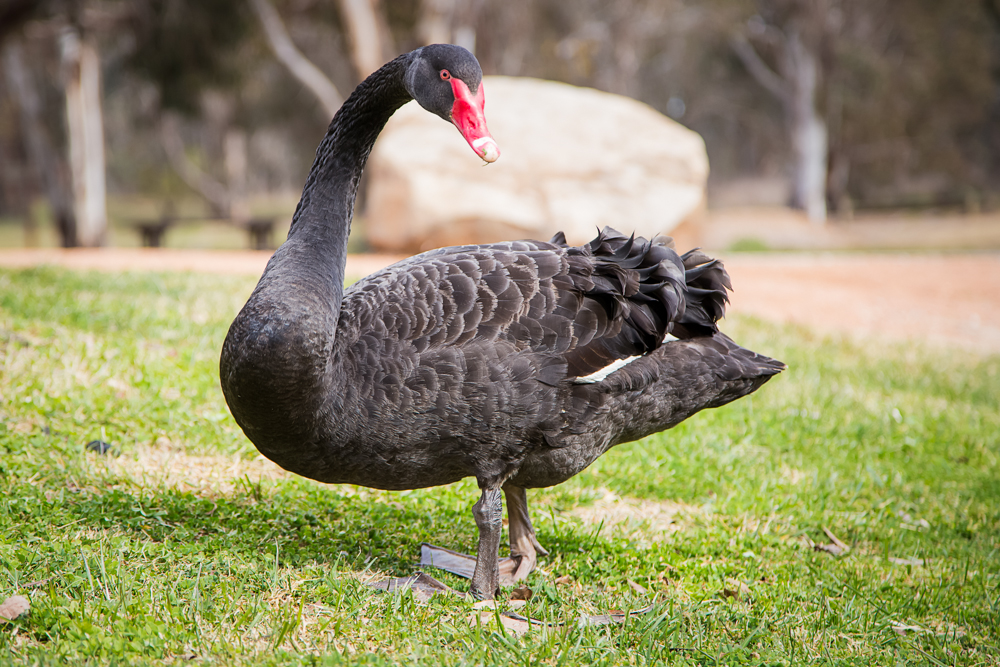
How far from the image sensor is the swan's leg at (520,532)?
334cm

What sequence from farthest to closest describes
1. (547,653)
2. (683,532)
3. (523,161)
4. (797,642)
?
(523,161)
(683,532)
(797,642)
(547,653)

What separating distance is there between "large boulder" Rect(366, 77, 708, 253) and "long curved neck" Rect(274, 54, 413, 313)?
8.43m

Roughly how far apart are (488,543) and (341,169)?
1420 mm

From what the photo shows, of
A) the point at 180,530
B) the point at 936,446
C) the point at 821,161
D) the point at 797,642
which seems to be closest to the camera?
the point at 797,642

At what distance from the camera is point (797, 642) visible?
2.95m

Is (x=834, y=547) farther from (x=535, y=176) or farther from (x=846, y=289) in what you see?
(x=535, y=176)

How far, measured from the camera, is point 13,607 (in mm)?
2496

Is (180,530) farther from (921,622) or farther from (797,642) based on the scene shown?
(921,622)

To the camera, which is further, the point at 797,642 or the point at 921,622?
the point at 921,622

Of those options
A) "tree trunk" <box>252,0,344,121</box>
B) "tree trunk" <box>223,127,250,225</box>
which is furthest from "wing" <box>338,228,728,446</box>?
"tree trunk" <box>223,127,250,225</box>

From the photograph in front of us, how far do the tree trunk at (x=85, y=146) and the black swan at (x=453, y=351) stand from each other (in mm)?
14406

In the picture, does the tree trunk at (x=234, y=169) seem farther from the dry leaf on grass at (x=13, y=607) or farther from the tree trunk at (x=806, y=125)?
the dry leaf on grass at (x=13, y=607)

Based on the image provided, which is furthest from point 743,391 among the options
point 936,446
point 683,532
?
point 936,446

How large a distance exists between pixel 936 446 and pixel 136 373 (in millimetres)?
4905
